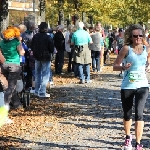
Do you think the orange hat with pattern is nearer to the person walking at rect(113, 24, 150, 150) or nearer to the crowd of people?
the crowd of people

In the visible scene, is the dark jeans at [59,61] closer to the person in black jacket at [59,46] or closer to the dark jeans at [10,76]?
the person in black jacket at [59,46]

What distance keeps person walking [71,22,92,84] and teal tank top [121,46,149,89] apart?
7.28m

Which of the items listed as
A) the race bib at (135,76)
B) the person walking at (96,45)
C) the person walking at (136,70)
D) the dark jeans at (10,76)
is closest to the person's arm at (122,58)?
the person walking at (136,70)

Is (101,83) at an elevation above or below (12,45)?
below

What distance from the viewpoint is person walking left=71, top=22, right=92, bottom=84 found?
13.6 m

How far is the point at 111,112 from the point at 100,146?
2.68 meters

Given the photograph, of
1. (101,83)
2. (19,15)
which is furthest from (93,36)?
(19,15)

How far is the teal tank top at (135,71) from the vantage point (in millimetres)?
6342

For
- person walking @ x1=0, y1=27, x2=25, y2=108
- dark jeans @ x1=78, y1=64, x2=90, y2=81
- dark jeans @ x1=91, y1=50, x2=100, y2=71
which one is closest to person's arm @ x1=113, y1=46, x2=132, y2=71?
person walking @ x1=0, y1=27, x2=25, y2=108

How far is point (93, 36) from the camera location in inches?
650

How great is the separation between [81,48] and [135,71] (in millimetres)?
7467

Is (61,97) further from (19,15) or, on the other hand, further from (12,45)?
(19,15)

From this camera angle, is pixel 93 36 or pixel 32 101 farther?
pixel 93 36

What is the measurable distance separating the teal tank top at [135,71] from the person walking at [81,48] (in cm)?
728
